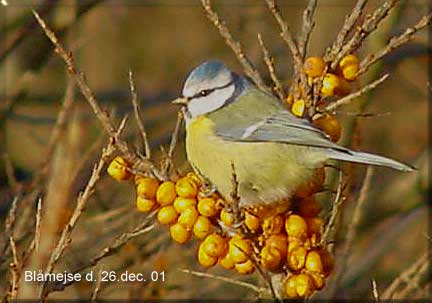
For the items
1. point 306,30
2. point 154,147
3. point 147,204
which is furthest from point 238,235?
point 154,147

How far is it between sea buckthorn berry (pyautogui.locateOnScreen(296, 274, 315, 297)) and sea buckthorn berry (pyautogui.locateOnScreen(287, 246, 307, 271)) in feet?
0.09

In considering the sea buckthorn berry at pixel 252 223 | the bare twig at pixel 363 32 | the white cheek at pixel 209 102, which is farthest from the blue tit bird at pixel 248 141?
the bare twig at pixel 363 32

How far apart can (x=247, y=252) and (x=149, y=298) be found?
1.61m

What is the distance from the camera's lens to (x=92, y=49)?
31.2ft

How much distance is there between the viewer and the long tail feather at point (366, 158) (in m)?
2.47

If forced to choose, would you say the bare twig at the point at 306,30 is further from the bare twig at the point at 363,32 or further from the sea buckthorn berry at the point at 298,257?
the sea buckthorn berry at the point at 298,257

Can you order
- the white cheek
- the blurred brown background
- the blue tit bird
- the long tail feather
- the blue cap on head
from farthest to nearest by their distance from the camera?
the blurred brown background, the white cheek, the blue cap on head, the blue tit bird, the long tail feather

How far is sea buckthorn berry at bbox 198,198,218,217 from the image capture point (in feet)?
8.06

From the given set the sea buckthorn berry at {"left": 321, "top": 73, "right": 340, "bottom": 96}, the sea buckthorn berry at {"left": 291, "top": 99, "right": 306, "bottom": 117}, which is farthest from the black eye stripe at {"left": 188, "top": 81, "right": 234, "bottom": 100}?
the sea buckthorn berry at {"left": 321, "top": 73, "right": 340, "bottom": 96}

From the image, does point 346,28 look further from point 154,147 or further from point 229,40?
point 154,147

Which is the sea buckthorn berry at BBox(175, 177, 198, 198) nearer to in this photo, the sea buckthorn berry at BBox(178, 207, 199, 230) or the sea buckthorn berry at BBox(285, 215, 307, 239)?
the sea buckthorn berry at BBox(178, 207, 199, 230)

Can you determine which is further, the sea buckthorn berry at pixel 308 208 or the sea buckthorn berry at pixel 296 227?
the sea buckthorn berry at pixel 308 208

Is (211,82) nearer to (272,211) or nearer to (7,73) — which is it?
(272,211)

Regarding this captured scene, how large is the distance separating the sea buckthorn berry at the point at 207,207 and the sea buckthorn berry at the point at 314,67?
0.43 metres
